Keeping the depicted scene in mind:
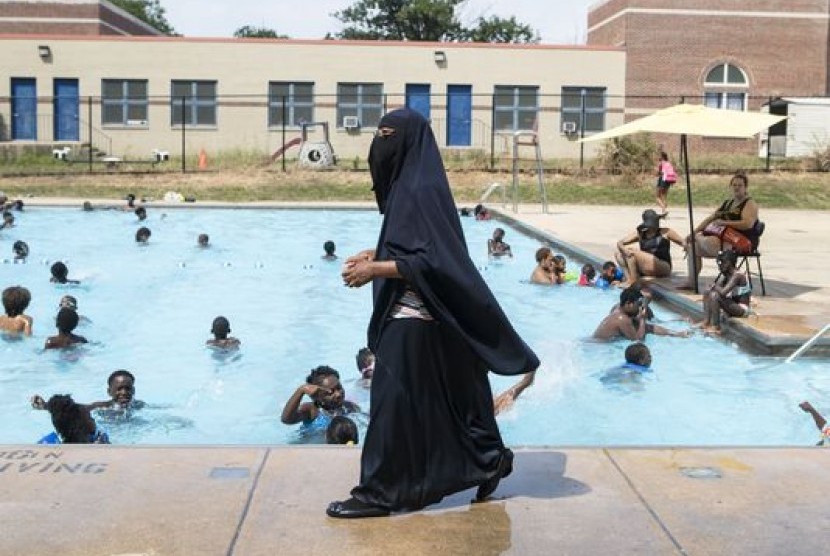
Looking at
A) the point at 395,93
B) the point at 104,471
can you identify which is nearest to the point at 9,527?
the point at 104,471

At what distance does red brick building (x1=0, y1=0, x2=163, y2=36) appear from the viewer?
4847 cm

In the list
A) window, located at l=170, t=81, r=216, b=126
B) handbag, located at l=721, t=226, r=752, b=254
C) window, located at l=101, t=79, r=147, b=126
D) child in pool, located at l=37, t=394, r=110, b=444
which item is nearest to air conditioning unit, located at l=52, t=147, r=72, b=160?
window, located at l=101, t=79, r=147, b=126

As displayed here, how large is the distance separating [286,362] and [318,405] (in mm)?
3215

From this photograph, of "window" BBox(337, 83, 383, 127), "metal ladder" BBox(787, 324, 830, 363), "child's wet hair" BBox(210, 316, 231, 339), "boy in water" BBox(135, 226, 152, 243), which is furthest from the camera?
"window" BBox(337, 83, 383, 127)

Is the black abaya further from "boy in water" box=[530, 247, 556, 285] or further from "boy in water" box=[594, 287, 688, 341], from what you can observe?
"boy in water" box=[530, 247, 556, 285]

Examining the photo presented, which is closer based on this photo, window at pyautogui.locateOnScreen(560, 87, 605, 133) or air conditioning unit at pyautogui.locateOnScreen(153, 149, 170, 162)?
air conditioning unit at pyautogui.locateOnScreen(153, 149, 170, 162)

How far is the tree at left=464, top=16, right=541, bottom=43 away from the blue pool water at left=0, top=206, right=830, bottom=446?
180 ft

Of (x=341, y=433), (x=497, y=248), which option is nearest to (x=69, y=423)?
(x=341, y=433)

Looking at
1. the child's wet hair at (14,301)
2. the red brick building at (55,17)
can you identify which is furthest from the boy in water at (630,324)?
the red brick building at (55,17)

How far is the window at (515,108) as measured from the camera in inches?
1736

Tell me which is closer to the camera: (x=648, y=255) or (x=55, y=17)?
(x=648, y=255)

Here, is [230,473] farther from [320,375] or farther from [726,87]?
[726,87]

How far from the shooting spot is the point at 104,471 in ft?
17.7

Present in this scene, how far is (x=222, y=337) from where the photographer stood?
1088 cm
